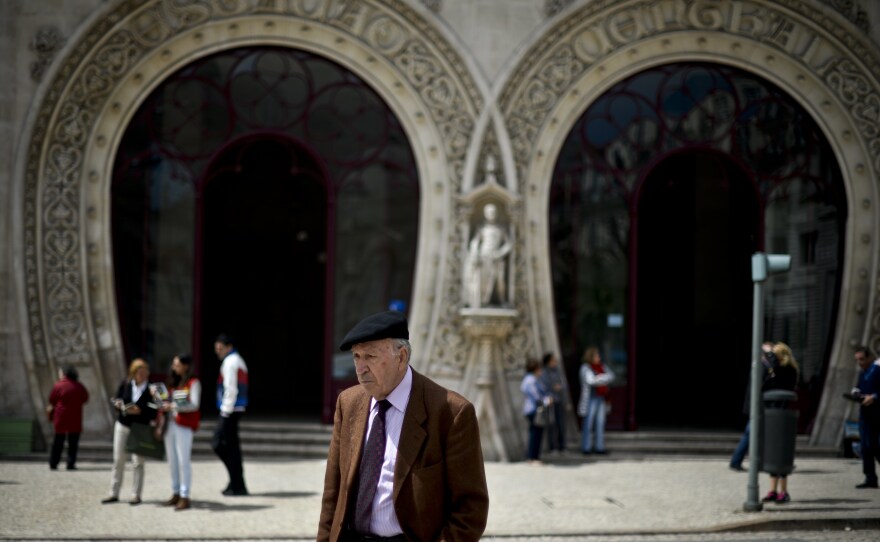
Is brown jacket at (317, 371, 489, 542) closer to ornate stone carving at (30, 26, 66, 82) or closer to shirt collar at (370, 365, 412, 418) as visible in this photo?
shirt collar at (370, 365, 412, 418)

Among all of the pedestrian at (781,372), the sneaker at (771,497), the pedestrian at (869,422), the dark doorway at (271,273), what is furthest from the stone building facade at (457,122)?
the dark doorway at (271,273)

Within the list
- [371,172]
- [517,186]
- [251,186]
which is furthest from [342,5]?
[251,186]

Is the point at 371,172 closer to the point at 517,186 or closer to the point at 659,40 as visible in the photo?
the point at 517,186

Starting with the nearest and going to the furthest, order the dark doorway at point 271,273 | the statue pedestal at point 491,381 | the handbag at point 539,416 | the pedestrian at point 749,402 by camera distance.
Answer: the pedestrian at point 749,402 → the handbag at point 539,416 → the statue pedestal at point 491,381 → the dark doorway at point 271,273

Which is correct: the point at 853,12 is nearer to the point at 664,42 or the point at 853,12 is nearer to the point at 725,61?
the point at 725,61

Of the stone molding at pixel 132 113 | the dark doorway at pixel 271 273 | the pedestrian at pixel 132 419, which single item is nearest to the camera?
the pedestrian at pixel 132 419

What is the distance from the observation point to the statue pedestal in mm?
17266

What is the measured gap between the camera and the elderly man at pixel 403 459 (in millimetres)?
4766

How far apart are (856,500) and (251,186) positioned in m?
16.1

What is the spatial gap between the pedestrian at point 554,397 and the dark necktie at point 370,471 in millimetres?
12602

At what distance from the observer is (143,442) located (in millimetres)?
12375

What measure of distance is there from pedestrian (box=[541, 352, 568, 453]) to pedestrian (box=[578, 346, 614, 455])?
13.6 inches

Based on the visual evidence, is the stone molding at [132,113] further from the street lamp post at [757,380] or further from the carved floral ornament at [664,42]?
the street lamp post at [757,380]

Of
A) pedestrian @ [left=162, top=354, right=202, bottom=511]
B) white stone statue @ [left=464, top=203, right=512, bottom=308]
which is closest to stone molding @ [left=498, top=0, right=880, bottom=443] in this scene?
white stone statue @ [left=464, top=203, right=512, bottom=308]
